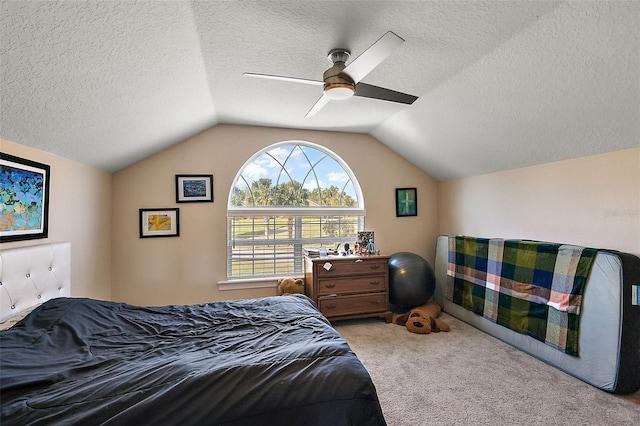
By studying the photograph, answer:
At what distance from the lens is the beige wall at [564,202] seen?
2.22m

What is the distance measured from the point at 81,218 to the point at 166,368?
2.17 meters

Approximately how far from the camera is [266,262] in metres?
3.81

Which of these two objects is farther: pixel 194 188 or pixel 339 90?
pixel 194 188

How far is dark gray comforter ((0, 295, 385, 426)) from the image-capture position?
1053mm

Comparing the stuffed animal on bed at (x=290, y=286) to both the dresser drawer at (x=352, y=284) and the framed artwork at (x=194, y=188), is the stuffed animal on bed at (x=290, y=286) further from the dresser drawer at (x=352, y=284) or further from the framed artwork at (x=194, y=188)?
the framed artwork at (x=194, y=188)

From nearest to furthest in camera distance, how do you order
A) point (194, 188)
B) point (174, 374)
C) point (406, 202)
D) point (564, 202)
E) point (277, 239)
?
point (174, 374)
point (564, 202)
point (194, 188)
point (277, 239)
point (406, 202)

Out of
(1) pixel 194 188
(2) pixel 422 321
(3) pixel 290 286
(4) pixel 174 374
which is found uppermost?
(1) pixel 194 188

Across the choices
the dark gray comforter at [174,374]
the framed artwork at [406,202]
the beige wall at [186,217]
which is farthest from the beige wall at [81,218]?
the framed artwork at [406,202]

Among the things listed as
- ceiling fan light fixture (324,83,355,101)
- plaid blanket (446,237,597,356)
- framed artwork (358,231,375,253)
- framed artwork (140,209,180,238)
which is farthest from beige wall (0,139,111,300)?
plaid blanket (446,237,597,356)

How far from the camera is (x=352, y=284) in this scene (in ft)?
11.2

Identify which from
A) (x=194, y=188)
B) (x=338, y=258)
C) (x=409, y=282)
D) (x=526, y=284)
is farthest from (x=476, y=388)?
(x=194, y=188)

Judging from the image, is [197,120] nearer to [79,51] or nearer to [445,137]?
[79,51]

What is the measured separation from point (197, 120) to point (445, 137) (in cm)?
274

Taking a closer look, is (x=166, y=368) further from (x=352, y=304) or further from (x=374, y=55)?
(x=352, y=304)
